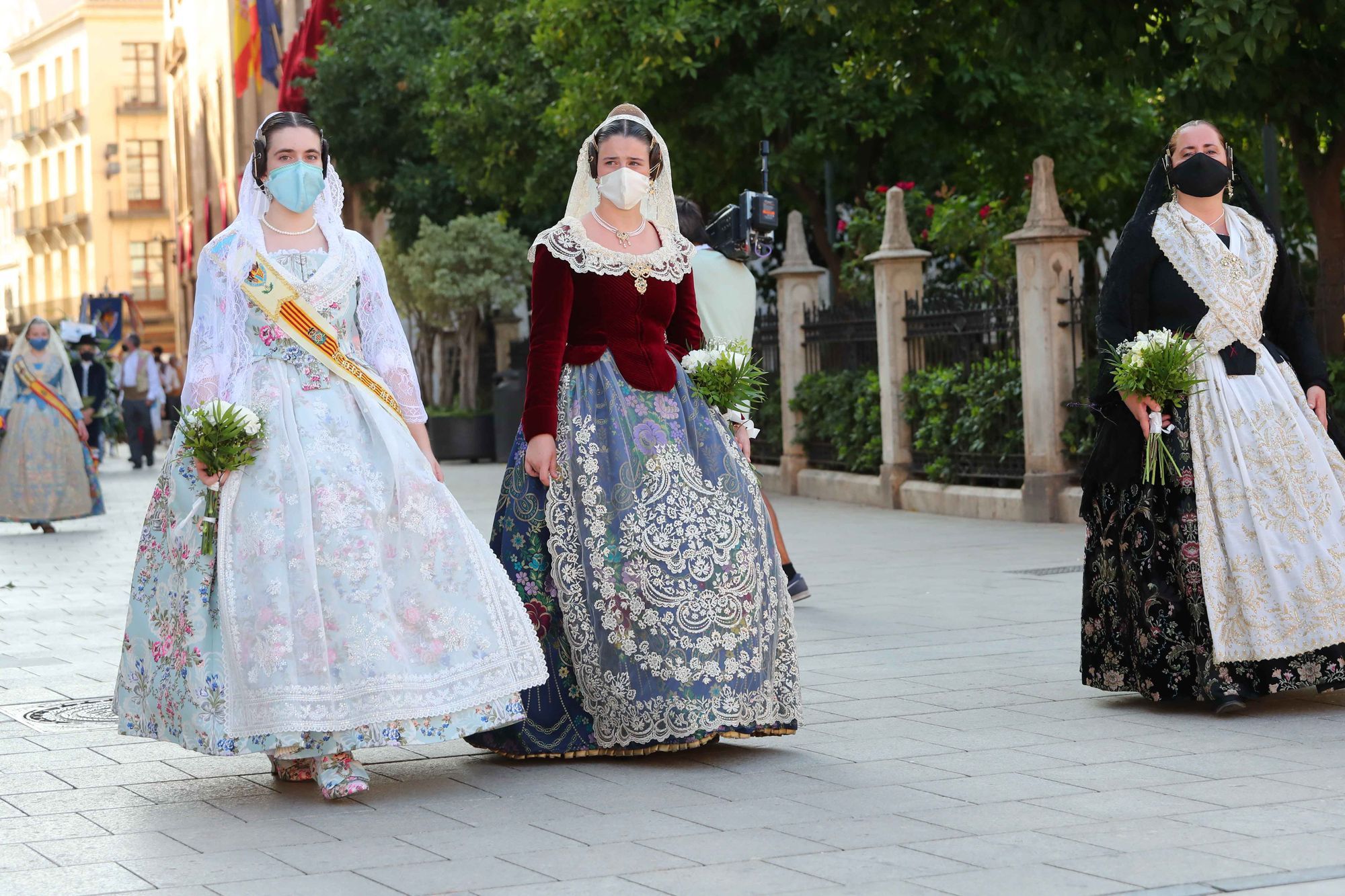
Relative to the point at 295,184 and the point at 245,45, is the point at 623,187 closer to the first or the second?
the point at 295,184

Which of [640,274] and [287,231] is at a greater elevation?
[287,231]

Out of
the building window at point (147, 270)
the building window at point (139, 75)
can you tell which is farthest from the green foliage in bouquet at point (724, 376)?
the building window at point (139, 75)

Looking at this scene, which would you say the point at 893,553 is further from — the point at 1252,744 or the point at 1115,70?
the point at 1252,744

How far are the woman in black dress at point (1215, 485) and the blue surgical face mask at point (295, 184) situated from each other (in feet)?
9.01

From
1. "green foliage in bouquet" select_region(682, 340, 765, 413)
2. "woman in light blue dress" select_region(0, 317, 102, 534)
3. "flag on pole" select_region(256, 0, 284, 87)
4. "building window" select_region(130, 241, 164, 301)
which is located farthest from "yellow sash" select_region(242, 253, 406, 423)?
"building window" select_region(130, 241, 164, 301)

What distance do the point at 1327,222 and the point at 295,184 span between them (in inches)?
355

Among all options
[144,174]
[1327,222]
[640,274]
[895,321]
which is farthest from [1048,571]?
[144,174]

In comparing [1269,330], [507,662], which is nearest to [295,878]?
[507,662]

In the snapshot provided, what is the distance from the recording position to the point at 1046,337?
13.9 m

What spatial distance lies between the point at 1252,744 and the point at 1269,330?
1696 mm

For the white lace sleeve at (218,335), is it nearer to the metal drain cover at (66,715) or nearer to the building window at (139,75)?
the metal drain cover at (66,715)

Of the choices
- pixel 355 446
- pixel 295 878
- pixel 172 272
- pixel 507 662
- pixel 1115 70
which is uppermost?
pixel 172 272

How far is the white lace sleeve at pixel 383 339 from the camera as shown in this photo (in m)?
5.98

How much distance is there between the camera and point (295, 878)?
4645 millimetres
